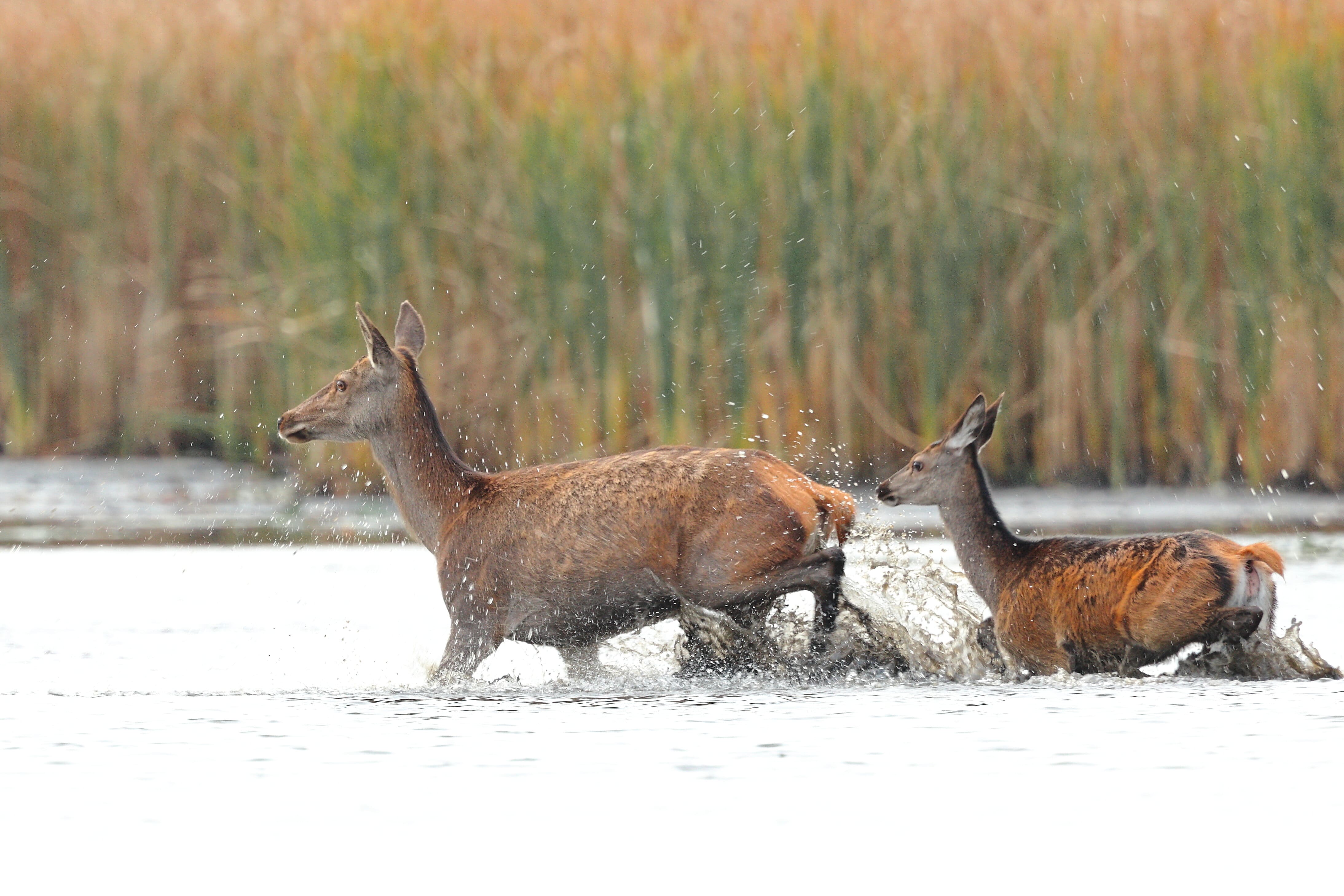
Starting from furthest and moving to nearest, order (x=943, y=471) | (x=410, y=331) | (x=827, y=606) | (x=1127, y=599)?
(x=410, y=331) < (x=943, y=471) < (x=827, y=606) < (x=1127, y=599)

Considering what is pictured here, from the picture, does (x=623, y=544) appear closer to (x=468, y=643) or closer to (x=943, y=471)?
(x=468, y=643)

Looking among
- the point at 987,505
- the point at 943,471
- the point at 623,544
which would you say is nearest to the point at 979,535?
the point at 987,505

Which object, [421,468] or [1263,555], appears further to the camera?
[421,468]

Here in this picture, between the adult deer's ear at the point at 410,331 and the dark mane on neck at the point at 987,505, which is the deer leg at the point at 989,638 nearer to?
the dark mane on neck at the point at 987,505

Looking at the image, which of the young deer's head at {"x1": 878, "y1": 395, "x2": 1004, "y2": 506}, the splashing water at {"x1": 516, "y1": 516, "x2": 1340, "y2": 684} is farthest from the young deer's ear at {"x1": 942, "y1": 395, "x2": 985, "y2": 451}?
the splashing water at {"x1": 516, "y1": 516, "x2": 1340, "y2": 684}

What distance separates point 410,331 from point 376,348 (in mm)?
516

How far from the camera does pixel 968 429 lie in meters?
8.02

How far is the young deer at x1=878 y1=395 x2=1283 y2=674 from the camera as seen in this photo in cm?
691

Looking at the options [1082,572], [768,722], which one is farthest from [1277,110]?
[768,722]

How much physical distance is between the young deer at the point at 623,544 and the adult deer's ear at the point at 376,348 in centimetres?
2

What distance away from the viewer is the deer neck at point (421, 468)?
313 inches

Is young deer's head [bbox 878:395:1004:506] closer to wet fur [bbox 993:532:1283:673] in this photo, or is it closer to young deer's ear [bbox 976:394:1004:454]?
young deer's ear [bbox 976:394:1004:454]

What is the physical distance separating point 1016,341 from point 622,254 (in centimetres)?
240

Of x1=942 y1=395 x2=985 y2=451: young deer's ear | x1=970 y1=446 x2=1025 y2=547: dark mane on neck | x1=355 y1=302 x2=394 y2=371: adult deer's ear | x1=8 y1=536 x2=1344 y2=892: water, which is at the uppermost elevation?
x1=355 y1=302 x2=394 y2=371: adult deer's ear
